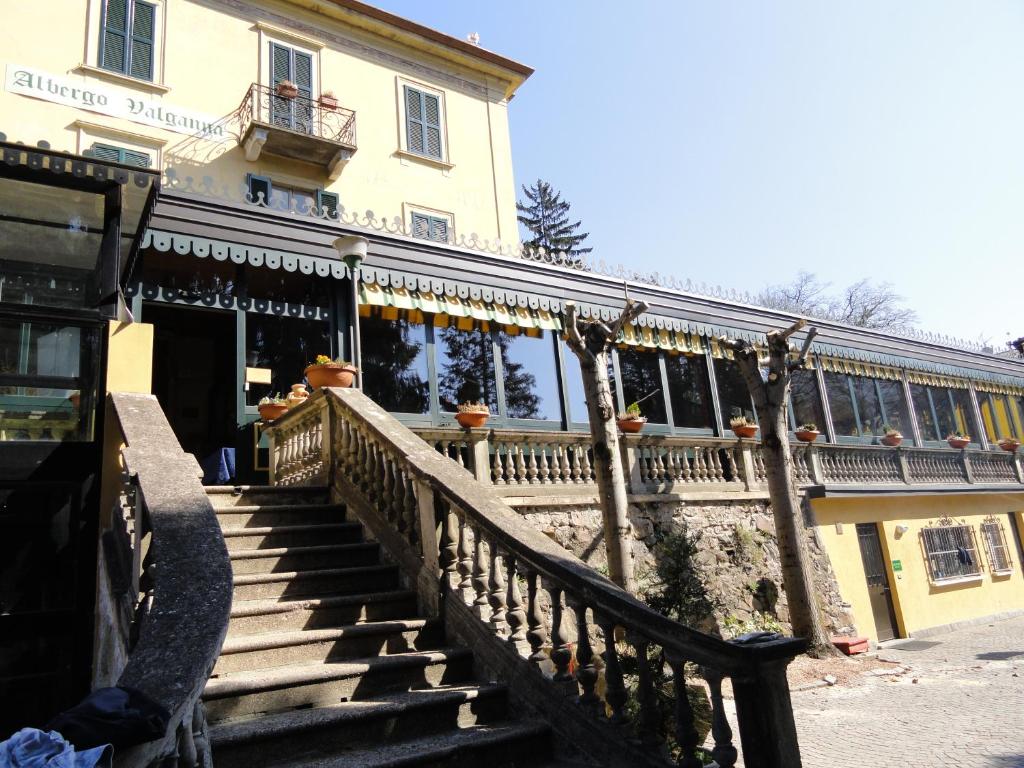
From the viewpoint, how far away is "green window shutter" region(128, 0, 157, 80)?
531 inches

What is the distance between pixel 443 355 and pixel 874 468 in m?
9.58

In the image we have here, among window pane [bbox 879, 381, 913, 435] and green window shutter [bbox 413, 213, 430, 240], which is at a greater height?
green window shutter [bbox 413, 213, 430, 240]

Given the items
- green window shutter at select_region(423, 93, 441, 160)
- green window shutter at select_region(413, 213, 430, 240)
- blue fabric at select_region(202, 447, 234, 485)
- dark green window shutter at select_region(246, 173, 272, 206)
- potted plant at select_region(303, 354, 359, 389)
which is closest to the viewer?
potted plant at select_region(303, 354, 359, 389)

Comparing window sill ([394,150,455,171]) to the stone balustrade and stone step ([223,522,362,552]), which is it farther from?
stone step ([223,522,362,552])

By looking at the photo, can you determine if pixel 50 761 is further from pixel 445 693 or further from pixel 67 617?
pixel 67 617

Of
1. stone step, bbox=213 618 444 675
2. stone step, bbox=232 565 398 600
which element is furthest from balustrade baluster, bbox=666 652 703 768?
stone step, bbox=232 565 398 600

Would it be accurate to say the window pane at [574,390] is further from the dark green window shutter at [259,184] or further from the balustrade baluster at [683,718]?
the balustrade baluster at [683,718]

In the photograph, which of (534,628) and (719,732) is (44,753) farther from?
(534,628)

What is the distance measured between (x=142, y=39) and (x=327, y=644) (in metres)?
13.9

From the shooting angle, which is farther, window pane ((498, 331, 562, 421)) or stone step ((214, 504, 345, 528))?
window pane ((498, 331, 562, 421))

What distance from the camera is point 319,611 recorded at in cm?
452

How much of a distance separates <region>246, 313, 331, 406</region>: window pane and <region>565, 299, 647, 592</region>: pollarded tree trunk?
11.6ft

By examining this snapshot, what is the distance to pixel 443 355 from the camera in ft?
35.1

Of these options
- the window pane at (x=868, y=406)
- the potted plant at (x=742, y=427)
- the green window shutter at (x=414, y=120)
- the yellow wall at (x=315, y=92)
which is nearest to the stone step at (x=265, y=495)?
the potted plant at (x=742, y=427)
